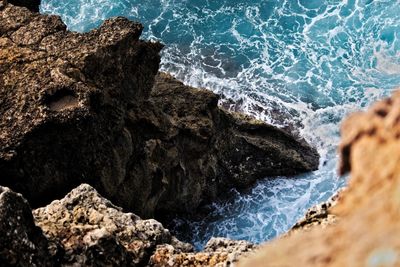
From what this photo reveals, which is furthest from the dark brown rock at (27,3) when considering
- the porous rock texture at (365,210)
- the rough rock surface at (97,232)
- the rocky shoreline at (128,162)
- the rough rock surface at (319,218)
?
the porous rock texture at (365,210)

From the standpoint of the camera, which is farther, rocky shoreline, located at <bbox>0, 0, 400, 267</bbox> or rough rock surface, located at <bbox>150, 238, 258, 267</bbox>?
rough rock surface, located at <bbox>150, 238, 258, 267</bbox>

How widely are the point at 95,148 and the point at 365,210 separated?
1605 centimetres

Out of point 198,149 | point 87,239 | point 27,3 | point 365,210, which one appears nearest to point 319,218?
point 87,239

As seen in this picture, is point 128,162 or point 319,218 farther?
point 128,162

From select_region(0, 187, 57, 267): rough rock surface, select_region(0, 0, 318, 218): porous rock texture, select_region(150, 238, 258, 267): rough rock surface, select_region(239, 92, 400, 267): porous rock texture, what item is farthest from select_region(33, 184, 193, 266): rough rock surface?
select_region(239, 92, 400, 267): porous rock texture

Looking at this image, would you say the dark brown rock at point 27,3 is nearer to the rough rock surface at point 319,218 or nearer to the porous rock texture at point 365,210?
the rough rock surface at point 319,218

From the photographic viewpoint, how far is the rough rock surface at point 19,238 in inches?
401

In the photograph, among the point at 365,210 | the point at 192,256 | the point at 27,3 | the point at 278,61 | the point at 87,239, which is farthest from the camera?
the point at 278,61

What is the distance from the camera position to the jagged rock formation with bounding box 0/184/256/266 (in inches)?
419

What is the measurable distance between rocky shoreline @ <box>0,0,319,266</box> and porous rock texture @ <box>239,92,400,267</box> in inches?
303

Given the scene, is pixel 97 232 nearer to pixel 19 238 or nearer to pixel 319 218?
pixel 19 238

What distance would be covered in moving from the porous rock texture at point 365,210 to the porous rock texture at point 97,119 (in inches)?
556

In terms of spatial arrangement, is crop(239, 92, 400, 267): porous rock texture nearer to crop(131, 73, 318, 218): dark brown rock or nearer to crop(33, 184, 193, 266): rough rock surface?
crop(33, 184, 193, 266): rough rock surface

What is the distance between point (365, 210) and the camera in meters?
3.57
